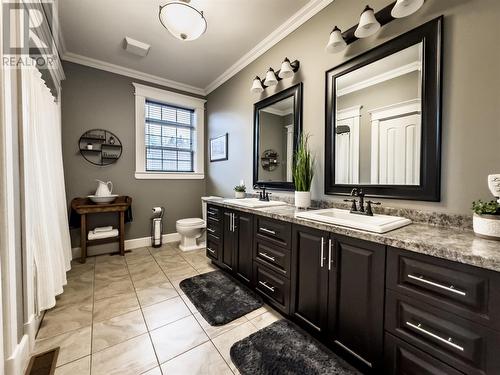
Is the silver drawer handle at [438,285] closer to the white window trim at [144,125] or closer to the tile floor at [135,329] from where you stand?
the tile floor at [135,329]

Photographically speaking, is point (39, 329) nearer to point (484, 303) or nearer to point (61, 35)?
point (484, 303)

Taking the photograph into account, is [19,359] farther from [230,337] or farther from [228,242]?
[228,242]

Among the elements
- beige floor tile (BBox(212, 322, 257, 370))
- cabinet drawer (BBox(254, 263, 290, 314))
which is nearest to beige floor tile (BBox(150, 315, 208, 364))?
beige floor tile (BBox(212, 322, 257, 370))

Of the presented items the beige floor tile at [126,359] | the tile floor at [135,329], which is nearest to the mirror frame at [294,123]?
the tile floor at [135,329]

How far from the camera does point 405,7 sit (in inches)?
49.9

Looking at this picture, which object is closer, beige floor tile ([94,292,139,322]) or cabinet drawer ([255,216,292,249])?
cabinet drawer ([255,216,292,249])

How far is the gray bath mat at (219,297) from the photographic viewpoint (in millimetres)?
1704

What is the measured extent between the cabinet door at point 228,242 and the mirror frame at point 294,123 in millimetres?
632

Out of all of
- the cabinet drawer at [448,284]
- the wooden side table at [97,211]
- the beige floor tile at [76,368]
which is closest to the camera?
the cabinet drawer at [448,284]

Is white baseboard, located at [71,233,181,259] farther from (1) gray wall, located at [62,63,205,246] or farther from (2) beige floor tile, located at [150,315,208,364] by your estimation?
(2) beige floor tile, located at [150,315,208,364]

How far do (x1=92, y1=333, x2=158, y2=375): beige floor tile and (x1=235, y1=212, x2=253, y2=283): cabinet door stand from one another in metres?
0.92

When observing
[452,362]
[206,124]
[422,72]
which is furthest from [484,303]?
[206,124]

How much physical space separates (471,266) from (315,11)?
7.51 ft

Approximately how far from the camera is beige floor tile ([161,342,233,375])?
1204 mm
